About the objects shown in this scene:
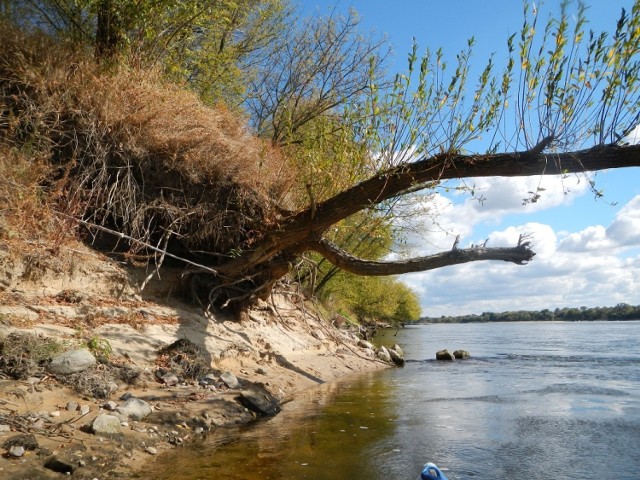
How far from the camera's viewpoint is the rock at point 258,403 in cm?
756

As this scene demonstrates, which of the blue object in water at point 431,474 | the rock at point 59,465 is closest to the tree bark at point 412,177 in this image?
the blue object in water at point 431,474

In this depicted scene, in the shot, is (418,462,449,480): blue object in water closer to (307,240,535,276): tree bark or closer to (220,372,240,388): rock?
(220,372,240,388): rock

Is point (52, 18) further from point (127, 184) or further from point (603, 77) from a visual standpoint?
point (603, 77)

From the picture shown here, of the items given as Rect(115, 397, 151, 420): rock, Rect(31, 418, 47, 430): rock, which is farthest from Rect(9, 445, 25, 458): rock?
Rect(115, 397, 151, 420): rock

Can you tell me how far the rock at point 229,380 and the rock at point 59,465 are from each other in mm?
3877

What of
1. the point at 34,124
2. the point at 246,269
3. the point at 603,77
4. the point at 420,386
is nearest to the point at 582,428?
the point at 420,386

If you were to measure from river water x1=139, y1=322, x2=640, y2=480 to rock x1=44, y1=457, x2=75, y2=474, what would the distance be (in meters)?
0.71

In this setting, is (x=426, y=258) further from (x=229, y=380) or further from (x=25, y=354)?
(x=25, y=354)

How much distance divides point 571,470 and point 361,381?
6.67 m

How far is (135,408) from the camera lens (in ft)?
19.9

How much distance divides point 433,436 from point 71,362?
15.9 feet

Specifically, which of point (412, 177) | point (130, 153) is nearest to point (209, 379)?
point (412, 177)

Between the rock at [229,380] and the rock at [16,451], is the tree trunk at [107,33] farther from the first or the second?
the rock at [16,451]

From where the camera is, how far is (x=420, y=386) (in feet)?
38.8
